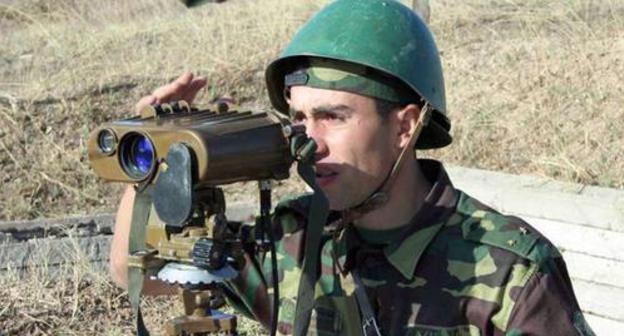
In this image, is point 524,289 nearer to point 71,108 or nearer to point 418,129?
point 418,129

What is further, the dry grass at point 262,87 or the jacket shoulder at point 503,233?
the dry grass at point 262,87

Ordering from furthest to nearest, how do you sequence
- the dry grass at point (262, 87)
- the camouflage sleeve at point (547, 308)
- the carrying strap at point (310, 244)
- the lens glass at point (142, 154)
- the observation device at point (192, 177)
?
1. the dry grass at point (262, 87)
2. the camouflage sleeve at point (547, 308)
3. the carrying strap at point (310, 244)
4. the lens glass at point (142, 154)
5. the observation device at point (192, 177)

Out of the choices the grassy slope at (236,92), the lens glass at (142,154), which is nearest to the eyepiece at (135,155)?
the lens glass at (142,154)

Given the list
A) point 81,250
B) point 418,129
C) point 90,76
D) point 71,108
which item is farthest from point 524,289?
point 90,76

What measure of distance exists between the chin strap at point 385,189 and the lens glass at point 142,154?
66cm

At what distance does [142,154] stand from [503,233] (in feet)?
3.01

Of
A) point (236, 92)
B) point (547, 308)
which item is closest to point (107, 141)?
point (547, 308)

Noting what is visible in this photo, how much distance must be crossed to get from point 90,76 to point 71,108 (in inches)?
27.0

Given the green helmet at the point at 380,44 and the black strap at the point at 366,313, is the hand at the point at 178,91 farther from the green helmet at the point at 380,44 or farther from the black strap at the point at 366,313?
the black strap at the point at 366,313

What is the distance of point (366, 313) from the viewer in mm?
2600

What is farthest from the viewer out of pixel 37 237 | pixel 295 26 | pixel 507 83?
pixel 295 26

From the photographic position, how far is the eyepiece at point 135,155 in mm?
2117

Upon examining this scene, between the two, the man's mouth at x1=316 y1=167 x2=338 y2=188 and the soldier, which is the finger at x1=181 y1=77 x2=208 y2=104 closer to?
the soldier

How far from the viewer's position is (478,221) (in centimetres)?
264
